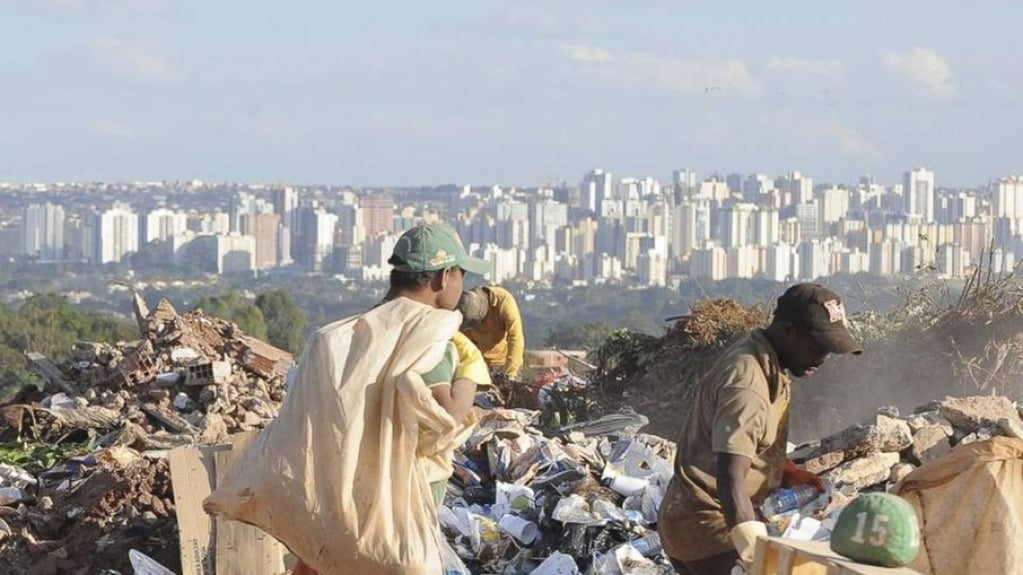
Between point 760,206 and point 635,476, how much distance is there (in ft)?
249

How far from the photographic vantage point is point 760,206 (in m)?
83.2

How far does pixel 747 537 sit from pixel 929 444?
4.28m

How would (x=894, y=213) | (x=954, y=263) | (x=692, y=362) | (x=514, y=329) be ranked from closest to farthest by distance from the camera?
(x=514, y=329), (x=692, y=362), (x=954, y=263), (x=894, y=213)

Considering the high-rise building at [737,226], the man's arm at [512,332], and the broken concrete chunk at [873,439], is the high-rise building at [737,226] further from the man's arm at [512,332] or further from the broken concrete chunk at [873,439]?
the broken concrete chunk at [873,439]

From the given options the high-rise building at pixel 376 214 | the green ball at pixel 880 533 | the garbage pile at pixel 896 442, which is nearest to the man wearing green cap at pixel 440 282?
the green ball at pixel 880 533

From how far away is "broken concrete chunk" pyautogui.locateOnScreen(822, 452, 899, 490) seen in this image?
7.65m

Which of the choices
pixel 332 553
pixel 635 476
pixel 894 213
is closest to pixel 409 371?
pixel 332 553

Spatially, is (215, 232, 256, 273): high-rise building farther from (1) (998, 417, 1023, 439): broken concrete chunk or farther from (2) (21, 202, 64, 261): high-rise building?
(1) (998, 417, 1023, 439): broken concrete chunk

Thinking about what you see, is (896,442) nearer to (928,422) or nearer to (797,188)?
(928,422)

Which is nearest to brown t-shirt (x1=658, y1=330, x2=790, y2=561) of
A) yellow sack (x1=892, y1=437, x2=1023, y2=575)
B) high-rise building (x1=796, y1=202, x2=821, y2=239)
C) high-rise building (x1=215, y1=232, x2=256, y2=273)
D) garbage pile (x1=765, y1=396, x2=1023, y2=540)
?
yellow sack (x1=892, y1=437, x2=1023, y2=575)

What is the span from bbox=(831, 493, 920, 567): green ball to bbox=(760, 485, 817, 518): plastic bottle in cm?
125

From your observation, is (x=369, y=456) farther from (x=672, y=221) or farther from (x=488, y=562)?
(x=672, y=221)

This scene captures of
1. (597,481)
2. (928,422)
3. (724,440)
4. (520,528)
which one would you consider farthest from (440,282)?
(928,422)

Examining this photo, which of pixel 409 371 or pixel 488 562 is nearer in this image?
pixel 409 371
